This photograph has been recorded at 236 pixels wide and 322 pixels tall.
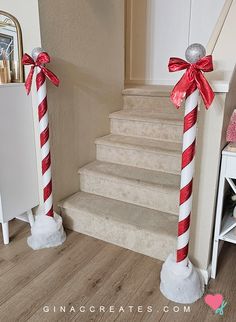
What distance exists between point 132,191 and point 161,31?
2.16 metres

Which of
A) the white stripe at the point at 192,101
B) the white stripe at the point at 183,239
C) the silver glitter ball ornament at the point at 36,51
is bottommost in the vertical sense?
the white stripe at the point at 183,239

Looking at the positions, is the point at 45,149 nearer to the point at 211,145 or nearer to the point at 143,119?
the point at 143,119

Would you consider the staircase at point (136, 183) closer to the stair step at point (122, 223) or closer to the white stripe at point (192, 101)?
the stair step at point (122, 223)

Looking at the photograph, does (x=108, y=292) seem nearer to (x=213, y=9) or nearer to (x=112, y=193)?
(x=112, y=193)

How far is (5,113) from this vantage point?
198 centimetres

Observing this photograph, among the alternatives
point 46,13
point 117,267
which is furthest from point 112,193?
point 46,13

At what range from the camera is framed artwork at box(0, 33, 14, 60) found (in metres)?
2.09

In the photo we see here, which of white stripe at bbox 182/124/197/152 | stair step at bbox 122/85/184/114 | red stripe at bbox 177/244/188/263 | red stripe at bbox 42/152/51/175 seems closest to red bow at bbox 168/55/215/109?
white stripe at bbox 182/124/197/152

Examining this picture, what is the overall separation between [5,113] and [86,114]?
693mm

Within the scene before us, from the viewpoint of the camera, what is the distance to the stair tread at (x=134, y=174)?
219 centimetres

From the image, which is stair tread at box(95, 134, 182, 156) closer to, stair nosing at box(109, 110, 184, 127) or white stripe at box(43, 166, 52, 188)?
stair nosing at box(109, 110, 184, 127)

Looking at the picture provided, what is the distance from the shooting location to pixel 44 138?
1993mm

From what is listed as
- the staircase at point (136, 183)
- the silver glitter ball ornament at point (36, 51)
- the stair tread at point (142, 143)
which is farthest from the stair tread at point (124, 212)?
the silver glitter ball ornament at point (36, 51)

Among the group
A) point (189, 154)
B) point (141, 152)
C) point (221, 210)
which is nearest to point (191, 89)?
point (189, 154)
